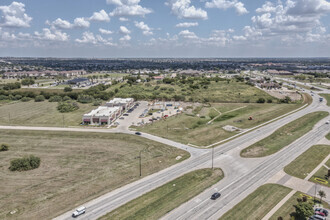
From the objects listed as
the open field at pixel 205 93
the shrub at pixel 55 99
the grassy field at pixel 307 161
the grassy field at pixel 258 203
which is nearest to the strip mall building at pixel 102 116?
the open field at pixel 205 93

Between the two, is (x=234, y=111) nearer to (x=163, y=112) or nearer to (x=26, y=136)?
(x=163, y=112)

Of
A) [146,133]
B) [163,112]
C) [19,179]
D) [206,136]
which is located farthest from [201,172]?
[163,112]

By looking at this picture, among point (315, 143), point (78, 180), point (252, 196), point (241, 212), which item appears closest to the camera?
point (241, 212)

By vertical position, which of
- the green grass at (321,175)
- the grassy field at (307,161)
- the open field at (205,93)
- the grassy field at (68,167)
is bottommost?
the grassy field at (68,167)

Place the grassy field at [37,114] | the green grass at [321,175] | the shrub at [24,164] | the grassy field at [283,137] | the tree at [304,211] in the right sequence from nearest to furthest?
the tree at [304,211] → the green grass at [321,175] → the shrub at [24,164] → the grassy field at [283,137] → the grassy field at [37,114]

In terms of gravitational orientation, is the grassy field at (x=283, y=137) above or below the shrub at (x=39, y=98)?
below

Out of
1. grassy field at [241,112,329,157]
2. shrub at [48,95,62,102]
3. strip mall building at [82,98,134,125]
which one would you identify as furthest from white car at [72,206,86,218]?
shrub at [48,95,62,102]

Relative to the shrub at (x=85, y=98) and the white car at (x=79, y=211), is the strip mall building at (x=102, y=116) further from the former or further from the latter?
the white car at (x=79, y=211)

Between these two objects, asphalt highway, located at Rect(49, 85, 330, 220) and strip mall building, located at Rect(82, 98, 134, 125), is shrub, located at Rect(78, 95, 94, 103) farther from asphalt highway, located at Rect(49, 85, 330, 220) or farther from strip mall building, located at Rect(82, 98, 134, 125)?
asphalt highway, located at Rect(49, 85, 330, 220)
